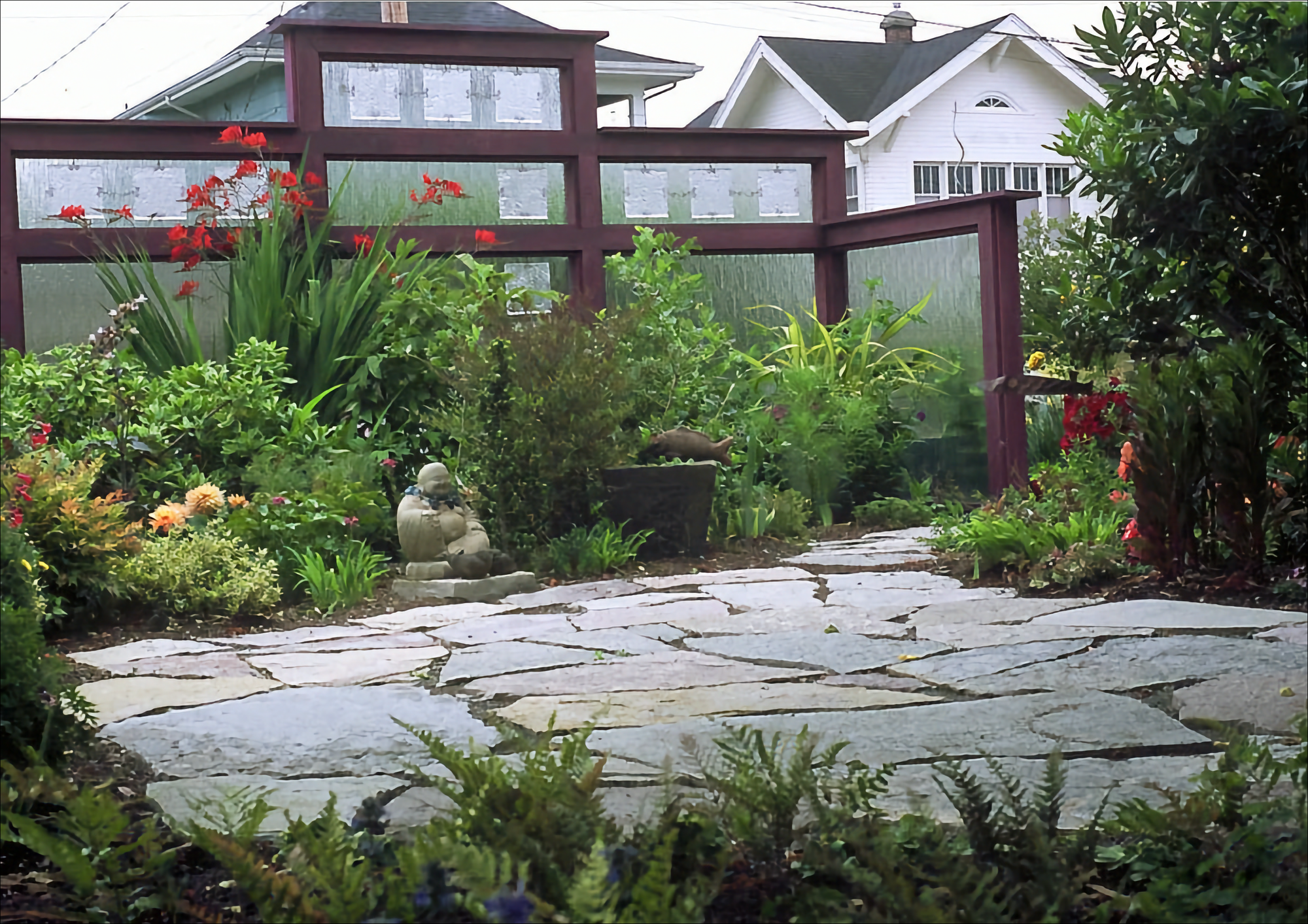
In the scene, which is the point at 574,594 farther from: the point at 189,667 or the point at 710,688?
the point at 710,688

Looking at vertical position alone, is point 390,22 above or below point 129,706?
above

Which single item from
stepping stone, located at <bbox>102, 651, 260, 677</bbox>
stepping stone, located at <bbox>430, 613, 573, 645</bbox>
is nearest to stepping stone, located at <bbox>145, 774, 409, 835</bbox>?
stepping stone, located at <bbox>102, 651, 260, 677</bbox>

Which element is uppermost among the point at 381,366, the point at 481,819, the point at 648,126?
the point at 648,126

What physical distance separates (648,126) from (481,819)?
5.13 m

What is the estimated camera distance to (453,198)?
612 centimetres

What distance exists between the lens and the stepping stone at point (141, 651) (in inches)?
134

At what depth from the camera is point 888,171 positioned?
587cm

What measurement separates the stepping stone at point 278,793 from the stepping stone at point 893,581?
7.78ft

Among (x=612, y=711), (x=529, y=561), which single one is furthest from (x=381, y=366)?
(x=612, y=711)

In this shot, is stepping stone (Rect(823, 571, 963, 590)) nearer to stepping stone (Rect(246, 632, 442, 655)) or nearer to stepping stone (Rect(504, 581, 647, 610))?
stepping stone (Rect(504, 581, 647, 610))

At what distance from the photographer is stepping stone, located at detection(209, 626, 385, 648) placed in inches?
143

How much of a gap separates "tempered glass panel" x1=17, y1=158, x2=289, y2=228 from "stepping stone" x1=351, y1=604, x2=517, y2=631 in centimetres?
255

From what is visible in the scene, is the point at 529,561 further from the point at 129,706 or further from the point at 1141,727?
the point at 1141,727

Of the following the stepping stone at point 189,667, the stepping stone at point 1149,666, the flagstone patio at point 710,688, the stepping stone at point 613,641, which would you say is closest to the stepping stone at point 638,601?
the flagstone patio at point 710,688
